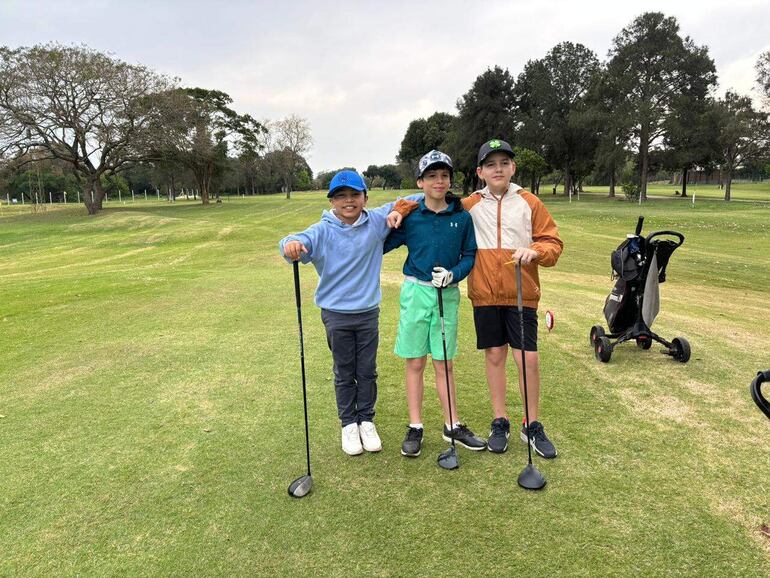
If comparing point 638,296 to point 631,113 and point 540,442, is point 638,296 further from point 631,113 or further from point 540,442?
point 631,113

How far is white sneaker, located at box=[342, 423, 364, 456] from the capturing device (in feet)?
12.1

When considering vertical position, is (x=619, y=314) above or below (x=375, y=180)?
below

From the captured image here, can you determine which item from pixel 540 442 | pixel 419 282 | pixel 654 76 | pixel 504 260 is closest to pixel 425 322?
pixel 419 282

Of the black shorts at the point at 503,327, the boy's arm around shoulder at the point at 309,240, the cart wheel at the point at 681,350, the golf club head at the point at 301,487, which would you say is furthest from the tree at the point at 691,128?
the golf club head at the point at 301,487

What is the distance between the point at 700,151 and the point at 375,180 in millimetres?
67840

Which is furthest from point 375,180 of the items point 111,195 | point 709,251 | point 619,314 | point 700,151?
point 619,314

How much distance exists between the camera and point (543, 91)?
54562 millimetres

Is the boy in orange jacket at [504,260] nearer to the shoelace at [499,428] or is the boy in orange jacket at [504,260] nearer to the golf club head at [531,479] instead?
the shoelace at [499,428]

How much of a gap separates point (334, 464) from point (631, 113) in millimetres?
50433

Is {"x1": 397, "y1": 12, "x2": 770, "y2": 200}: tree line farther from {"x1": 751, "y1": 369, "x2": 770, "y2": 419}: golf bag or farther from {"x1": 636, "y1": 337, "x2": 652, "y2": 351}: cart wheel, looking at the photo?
{"x1": 751, "y1": 369, "x2": 770, "y2": 419}: golf bag

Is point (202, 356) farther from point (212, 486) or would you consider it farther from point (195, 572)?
point (195, 572)

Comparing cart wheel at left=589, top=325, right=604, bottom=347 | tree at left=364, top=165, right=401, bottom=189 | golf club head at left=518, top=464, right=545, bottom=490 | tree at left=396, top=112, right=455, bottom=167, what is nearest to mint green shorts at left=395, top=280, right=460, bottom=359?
golf club head at left=518, top=464, right=545, bottom=490

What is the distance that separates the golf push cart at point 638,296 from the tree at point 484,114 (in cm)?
5230

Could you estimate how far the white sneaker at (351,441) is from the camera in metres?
3.68
